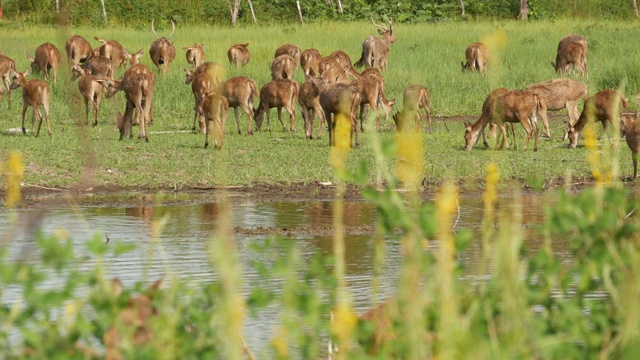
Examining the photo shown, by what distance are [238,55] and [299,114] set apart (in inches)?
213

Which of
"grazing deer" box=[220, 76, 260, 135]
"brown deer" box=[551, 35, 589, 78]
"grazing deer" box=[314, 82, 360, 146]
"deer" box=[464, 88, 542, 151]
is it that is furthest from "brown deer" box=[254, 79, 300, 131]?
"brown deer" box=[551, 35, 589, 78]

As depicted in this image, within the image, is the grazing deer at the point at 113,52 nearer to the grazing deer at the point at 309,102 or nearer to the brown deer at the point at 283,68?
the brown deer at the point at 283,68

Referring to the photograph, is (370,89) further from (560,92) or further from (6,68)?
(6,68)

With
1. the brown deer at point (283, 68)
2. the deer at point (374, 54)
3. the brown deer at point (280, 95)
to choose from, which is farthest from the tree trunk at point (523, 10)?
the brown deer at point (280, 95)

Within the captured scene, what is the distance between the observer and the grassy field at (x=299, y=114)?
634 inches

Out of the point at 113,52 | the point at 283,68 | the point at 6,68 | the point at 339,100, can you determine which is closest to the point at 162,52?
the point at 113,52

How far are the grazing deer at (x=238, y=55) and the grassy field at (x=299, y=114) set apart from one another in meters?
0.20

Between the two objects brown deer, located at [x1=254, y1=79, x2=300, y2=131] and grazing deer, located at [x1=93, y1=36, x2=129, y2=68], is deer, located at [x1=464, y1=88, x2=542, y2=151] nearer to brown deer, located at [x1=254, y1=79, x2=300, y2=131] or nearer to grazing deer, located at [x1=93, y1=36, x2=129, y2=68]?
brown deer, located at [x1=254, y1=79, x2=300, y2=131]

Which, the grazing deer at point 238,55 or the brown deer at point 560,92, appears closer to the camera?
the brown deer at point 560,92

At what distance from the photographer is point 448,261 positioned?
3830 millimetres

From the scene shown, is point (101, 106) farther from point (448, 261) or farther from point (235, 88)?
point (448, 261)

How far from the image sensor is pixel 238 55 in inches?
1140

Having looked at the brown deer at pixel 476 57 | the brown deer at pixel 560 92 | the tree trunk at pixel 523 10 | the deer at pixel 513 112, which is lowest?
the deer at pixel 513 112

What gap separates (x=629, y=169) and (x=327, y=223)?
220 inches
